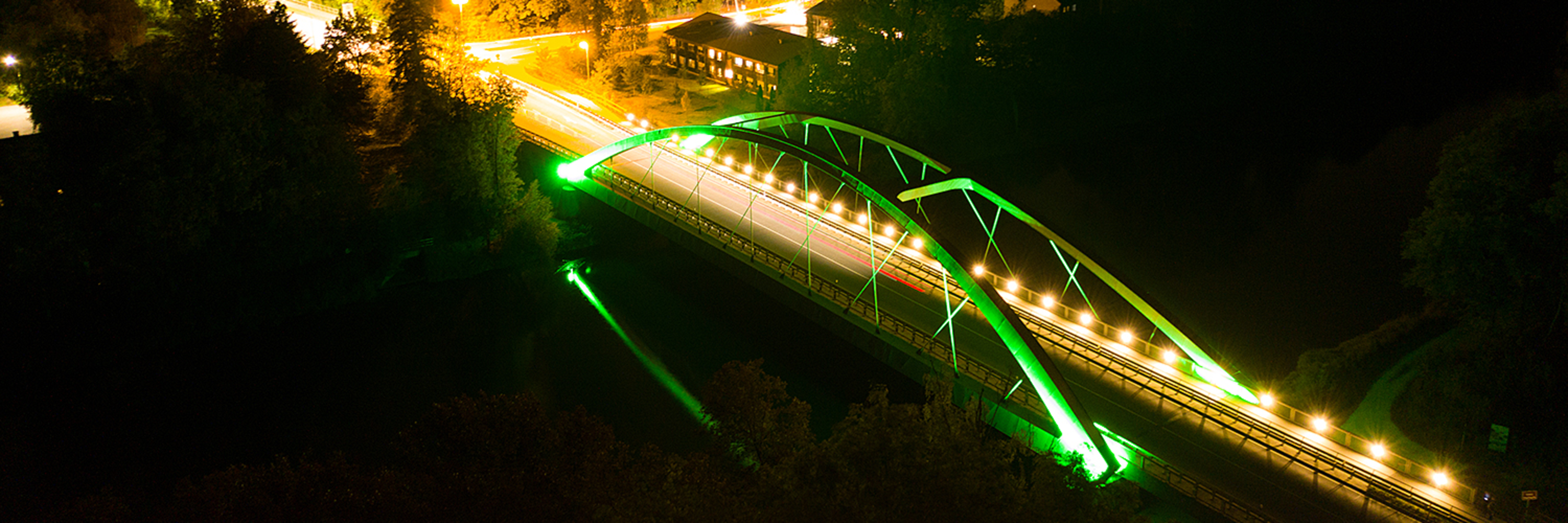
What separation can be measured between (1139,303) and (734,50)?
3952cm

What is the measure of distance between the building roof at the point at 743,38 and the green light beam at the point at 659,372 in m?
26.0

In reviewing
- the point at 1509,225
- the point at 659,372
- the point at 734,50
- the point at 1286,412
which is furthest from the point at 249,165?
the point at 1509,225

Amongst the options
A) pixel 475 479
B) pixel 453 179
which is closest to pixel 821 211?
pixel 453 179

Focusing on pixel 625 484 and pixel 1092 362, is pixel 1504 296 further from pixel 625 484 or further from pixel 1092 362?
pixel 625 484

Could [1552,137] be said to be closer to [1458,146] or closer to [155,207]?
[1458,146]

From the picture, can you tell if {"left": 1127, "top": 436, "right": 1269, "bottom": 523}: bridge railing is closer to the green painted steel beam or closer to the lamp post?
the green painted steel beam

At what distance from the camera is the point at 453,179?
38.0 metres

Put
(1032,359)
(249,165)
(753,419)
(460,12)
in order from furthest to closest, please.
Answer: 1. (460,12)
2. (249,165)
3. (1032,359)
4. (753,419)

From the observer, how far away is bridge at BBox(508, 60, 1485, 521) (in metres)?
Answer: 19.8

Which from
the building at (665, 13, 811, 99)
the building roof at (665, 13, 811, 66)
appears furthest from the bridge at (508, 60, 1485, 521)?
the building roof at (665, 13, 811, 66)

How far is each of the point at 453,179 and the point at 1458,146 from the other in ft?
119

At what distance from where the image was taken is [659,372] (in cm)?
3086

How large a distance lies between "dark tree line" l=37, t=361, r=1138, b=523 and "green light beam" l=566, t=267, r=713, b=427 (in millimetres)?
7015

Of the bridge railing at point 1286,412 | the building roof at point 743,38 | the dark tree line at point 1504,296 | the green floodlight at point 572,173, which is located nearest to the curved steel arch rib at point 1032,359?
the bridge railing at point 1286,412
